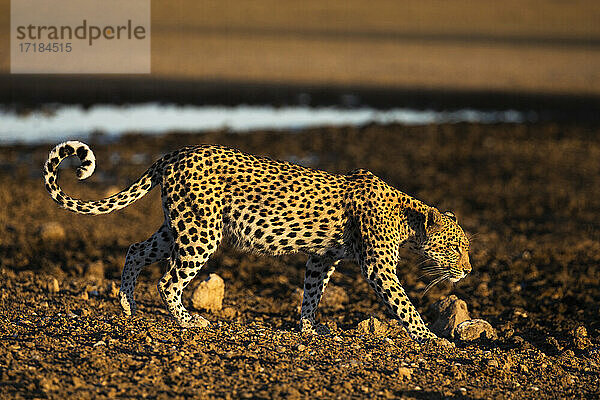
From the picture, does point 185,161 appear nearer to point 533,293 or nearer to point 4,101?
point 533,293

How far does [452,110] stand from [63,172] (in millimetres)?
15993

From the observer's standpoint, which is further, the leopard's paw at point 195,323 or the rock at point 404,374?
the leopard's paw at point 195,323

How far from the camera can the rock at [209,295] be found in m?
10.4

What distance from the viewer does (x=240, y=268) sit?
1273 centimetres

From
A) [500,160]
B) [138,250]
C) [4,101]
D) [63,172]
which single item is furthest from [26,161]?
[138,250]

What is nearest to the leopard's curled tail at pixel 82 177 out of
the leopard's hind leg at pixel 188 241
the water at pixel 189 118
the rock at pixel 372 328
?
the leopard's hind leg at pixel 188 241

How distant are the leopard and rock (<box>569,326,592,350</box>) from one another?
131 centimetres

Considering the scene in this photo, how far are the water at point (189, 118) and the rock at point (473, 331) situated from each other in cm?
1699

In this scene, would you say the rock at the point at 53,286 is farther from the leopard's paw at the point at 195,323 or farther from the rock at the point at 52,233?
the rock at the point at 52,233

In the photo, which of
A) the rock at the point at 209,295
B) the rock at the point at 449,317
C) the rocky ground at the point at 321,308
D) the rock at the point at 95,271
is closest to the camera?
the rocky ground at the point at 321,308

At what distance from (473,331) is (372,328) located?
1061mm

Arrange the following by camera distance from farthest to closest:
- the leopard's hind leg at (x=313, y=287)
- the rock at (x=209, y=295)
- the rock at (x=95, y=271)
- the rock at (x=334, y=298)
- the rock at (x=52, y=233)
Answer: the rock at (x=52, y=233) → the rock at (x=95, y=271) → the rock at (x=334, y=298) → the rock at (x=209, y=295) → the leopard's hind leg at (x=313, y=287)

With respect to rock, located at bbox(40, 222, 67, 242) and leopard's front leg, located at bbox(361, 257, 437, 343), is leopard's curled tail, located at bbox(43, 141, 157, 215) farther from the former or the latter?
rock, located at bbox(40, 222, 67, 242)

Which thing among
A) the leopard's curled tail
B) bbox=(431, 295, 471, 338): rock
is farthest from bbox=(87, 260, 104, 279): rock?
bbox=(431, 295, 471, 338): rock
